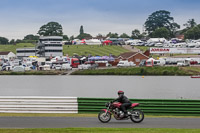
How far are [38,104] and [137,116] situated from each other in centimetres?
641

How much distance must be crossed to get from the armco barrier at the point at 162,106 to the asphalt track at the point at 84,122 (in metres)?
1.49

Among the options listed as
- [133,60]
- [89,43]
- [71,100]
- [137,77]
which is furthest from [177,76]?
[89,43]

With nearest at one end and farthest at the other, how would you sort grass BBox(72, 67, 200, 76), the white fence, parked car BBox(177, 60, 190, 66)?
the white fence, grass BBox(72, 67, 200, 76), parked car BBox(177, 60, 190, 66)

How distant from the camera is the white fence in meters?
22.9

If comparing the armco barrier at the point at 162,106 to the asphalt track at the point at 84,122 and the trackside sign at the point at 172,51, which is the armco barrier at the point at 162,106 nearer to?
the asphalt track at the point at 84,122

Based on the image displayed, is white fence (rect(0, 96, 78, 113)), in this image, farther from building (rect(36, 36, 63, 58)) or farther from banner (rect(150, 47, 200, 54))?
building (rect(36, 36, 63, 58))

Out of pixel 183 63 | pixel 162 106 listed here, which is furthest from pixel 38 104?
pixel 183 63

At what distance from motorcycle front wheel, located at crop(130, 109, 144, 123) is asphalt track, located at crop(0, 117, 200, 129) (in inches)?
8.2

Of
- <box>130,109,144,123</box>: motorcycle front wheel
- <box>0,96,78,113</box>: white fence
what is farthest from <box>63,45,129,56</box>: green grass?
<box>130,109,144,123</box>: motorcycle front wheel

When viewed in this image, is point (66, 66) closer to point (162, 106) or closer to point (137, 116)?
point (162, 106)

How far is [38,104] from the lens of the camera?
2320cm

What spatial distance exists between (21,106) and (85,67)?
70258 millimetres

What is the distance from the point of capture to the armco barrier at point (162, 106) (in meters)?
22.5

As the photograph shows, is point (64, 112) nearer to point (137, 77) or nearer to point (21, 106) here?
point (21, 106)
